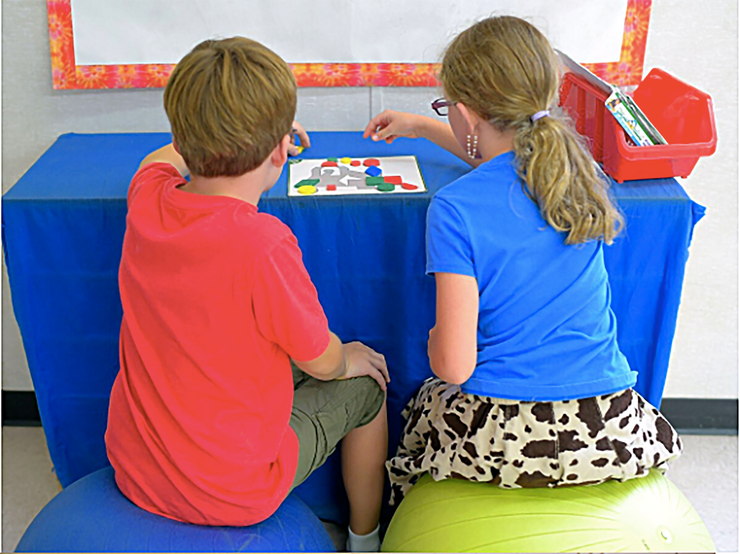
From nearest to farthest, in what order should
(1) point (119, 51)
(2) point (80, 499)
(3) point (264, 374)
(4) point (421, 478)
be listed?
1. (3) point (264, 374)
2. (2) point (80, 499)
3. (4) point (421, 478)
4. (1) point (119, 51)

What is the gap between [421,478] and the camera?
4.97ft

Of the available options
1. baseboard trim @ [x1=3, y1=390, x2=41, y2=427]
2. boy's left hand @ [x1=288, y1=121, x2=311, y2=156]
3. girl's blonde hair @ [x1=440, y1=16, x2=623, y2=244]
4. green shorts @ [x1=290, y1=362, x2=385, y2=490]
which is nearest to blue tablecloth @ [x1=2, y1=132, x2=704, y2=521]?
boy's left hand @ [x1=288, y1=121, x2=311, y2=156]

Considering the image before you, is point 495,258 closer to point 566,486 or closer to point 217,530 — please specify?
point 566,486

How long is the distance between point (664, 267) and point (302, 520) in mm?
808

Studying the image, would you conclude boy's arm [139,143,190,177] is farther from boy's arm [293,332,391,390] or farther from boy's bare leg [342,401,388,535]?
boy's bare leg [342,401,388,535]

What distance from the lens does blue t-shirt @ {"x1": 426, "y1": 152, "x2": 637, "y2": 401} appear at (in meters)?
1.28

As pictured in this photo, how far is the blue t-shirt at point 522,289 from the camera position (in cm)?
128

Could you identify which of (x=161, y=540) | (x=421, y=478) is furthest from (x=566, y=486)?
(x=161, y=540)

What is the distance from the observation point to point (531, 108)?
1275 mm

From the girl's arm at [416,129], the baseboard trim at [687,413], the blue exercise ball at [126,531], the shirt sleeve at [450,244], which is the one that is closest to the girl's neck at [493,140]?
the shirt sleeve at [450,244]

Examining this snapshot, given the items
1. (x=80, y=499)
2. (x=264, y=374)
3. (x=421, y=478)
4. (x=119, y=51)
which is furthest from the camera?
(x=119, y=51)

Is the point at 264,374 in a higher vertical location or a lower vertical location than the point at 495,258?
lower

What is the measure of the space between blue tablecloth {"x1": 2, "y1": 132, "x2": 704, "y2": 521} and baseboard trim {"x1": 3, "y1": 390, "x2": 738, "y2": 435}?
0.42 m

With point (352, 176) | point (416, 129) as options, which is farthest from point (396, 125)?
point (352, 176)
